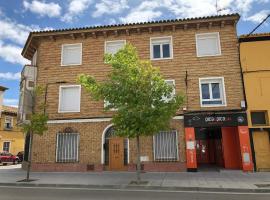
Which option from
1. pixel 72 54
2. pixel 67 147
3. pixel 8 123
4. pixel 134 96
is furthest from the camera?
pixel 8 123

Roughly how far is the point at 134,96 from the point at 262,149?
28.4 ft

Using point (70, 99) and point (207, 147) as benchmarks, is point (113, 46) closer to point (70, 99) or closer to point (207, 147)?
point (70, 99)

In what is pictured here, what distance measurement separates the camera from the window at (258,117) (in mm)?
16219

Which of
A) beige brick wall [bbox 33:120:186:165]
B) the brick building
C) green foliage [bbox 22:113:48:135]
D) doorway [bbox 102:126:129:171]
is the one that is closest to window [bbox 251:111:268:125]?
the brick building

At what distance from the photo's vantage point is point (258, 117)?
53.5ft

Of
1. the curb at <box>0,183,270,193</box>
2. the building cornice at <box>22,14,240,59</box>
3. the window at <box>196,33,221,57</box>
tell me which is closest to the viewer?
the curb at <box>0,183,270,193</box>

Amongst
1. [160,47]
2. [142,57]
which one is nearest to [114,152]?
[142,57]

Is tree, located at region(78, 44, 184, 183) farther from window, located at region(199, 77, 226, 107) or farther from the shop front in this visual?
window, located at region(199, 77, 226, 107)

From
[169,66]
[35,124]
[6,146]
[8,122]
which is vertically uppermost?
[169,66]

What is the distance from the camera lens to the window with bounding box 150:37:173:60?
18.0 meters

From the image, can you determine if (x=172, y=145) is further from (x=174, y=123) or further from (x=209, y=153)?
(x=209, y=153)

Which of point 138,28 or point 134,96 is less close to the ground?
point 138,28

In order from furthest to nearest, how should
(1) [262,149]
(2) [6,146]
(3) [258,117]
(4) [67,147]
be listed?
(2) [6,146] < (4) [67,147] < (3) [258,117] < (1) [262,149]

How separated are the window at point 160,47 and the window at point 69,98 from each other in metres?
5.54
